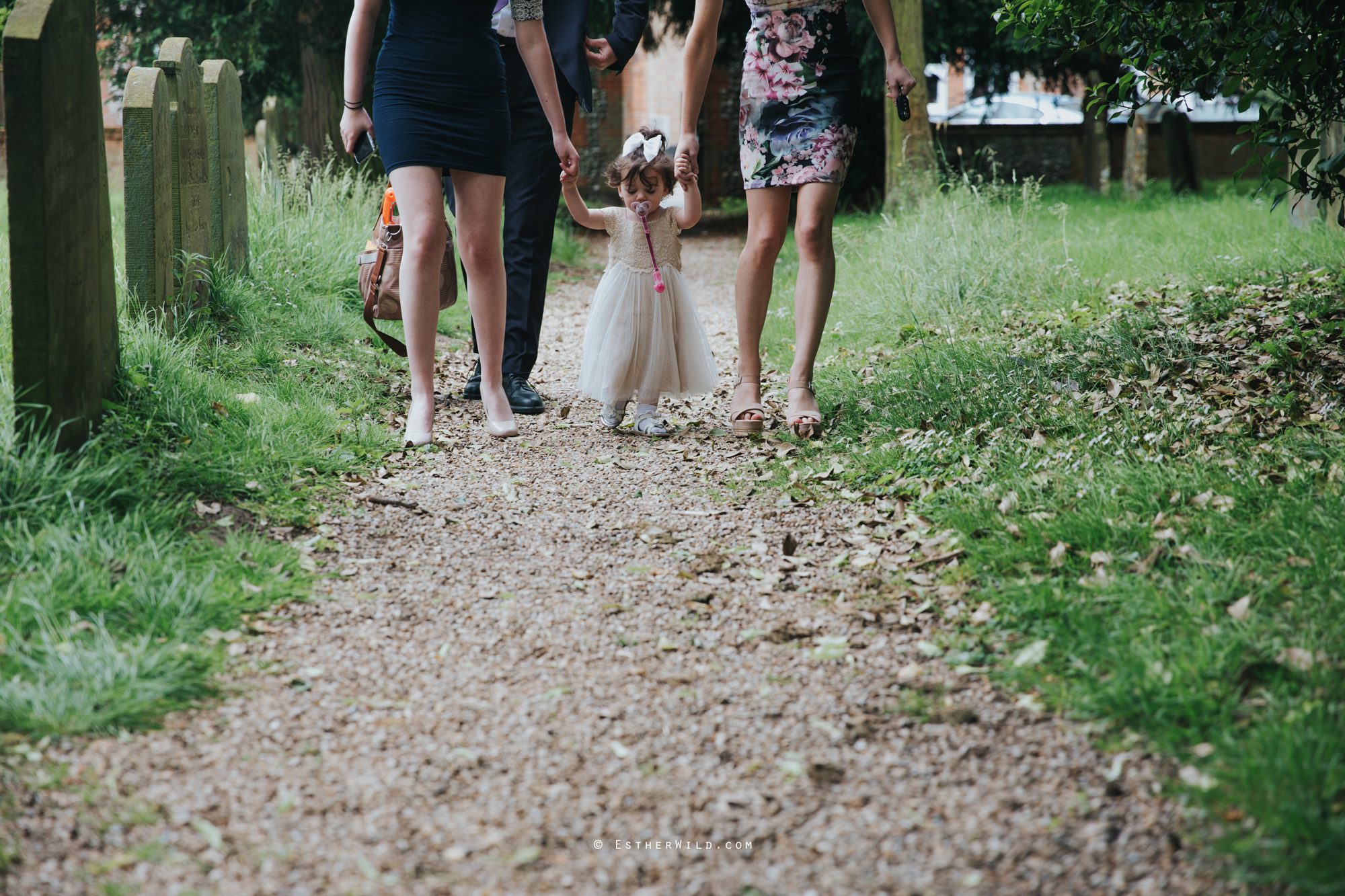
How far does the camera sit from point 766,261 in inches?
158

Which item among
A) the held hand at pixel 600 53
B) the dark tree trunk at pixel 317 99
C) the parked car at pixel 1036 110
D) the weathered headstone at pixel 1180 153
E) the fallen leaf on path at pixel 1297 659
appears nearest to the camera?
the fallen leaf on path at pixel 1297 659

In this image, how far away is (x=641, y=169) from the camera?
13.1ft

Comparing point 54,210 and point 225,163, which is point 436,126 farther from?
point 225,163

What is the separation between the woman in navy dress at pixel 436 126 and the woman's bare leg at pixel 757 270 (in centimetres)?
71

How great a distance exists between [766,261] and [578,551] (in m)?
1.58

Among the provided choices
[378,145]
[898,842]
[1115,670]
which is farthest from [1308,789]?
[378,145]

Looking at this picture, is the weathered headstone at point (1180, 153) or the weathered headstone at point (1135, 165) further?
the weathered headstone at point (1180, 153)

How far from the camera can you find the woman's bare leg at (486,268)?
3838 mm

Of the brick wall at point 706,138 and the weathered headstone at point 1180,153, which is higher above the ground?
the brick wall at point 706,138

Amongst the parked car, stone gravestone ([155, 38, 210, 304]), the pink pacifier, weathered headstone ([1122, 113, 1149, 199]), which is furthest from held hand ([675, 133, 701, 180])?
the parked car

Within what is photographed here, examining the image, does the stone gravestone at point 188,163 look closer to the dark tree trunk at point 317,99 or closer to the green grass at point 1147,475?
the green grass at point 1147,475

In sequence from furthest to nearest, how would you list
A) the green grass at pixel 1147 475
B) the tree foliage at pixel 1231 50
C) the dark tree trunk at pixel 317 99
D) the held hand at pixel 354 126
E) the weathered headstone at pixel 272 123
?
the dark tree trunk at pixel 317 99, the weathered headstone at pixel 272 123, the held hand at pixel 354 126, the tree foliage at pixel 1231 50, the green grass at pixel 1147 475

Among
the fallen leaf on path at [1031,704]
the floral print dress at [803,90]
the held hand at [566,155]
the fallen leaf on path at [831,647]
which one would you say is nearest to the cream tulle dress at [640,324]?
the held hand at [566,155]

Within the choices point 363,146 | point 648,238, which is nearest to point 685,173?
point 648,238
